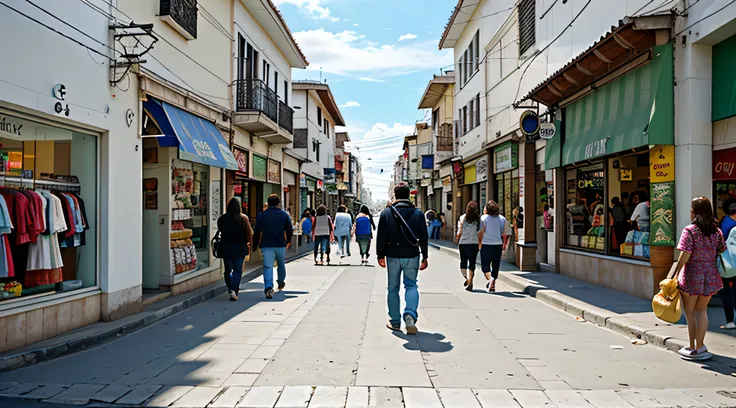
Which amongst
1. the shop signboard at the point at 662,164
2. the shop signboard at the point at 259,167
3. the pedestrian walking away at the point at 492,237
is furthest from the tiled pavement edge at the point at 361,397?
the shop signboard at the point at 259,167

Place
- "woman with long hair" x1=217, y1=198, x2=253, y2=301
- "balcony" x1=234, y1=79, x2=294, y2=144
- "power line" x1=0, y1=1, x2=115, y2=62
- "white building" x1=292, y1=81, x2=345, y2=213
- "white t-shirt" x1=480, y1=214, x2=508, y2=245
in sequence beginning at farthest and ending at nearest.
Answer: "white building" x1=292, y1=81, x2=345, y2=213
"balcony" x1=234, y1=79, x2=294, y2=144
"white t-shirt" x1=480, y1=214, x2=508, y2=245
"woman with long hair" x1=217, y1=198, x2=253, y2=301
"power line" x1=0, y1=1, x2=115, y2=62

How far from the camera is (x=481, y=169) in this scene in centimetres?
2262

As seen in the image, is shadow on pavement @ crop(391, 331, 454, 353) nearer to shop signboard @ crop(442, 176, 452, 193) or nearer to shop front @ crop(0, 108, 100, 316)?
shop front @ crop(0, 108, 100, 316)

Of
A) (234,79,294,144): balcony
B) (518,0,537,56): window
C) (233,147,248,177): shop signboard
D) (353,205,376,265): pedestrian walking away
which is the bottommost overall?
(353,205,376,265): pedestrian walking away

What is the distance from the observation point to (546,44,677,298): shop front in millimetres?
9266

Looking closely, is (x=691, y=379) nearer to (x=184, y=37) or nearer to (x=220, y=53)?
(x=184, y=37)

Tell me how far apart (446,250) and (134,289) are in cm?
1729

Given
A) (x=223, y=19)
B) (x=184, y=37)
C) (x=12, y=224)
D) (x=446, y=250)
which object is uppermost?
(x=223, y=19)

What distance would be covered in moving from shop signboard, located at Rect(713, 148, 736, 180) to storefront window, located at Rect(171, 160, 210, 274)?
32.6 feet

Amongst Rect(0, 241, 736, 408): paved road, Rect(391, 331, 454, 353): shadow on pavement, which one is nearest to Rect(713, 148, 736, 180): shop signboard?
Rect(0, 241, 736, 408): paved road

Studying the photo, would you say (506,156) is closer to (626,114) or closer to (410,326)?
(626,114)

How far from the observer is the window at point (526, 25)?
16250 mm

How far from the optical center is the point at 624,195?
11805 millimetres

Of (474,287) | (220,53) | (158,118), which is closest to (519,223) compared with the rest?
(474,287)
